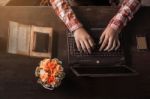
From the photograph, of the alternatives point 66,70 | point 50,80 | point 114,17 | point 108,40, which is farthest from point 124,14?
point 50,80

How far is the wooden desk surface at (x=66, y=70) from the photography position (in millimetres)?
1448

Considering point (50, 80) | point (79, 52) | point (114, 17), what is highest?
point (114, 17)

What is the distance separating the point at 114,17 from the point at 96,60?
9.1 inches

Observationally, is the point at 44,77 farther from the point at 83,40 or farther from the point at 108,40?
the point at 108,40

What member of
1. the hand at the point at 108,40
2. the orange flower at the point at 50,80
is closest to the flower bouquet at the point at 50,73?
the orange flower at the point at 50,80

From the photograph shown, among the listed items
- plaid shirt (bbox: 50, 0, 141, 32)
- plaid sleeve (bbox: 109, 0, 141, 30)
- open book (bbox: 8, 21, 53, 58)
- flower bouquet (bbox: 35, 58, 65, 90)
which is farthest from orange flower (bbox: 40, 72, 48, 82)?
plaid sleeve (bbox: 109, 0, 141, 30)

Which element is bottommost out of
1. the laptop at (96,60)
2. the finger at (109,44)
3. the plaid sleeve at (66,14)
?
the laptop at (96,60)

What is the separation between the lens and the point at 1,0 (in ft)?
5.50

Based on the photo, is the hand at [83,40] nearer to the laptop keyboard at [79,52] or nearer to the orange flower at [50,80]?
the laptop keyboard at [79,52]

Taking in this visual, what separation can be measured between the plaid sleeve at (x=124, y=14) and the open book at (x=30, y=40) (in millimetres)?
306

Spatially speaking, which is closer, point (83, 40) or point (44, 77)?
point (44, 77)

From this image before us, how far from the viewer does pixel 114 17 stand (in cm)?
161

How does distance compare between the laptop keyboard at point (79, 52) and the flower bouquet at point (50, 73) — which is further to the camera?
the laptop keyboard at point (79, 52)

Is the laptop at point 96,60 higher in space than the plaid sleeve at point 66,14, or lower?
lower
